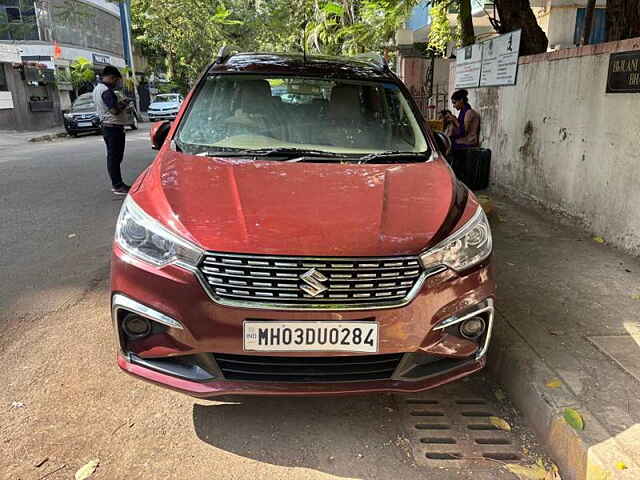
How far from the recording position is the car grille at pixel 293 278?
2232mm

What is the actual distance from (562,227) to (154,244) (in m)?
4.87

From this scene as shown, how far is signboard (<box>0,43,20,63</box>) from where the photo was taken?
22.9 metres

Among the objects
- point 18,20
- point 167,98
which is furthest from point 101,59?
point 18,20

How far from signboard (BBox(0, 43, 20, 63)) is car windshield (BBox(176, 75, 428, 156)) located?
2400 centimetres

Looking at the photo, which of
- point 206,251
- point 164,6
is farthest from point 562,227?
point 164,6

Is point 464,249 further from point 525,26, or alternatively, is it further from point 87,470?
point 525,26

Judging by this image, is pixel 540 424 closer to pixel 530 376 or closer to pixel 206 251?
pixel 530 376

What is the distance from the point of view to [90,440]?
2578mm

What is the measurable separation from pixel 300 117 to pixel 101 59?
3388cm

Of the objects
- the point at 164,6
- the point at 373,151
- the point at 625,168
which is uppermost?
the point at 164,6

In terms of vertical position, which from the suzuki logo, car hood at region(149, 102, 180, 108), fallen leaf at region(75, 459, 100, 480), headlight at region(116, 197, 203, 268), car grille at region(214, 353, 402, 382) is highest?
headlight at region(116, 197, 203, 268)

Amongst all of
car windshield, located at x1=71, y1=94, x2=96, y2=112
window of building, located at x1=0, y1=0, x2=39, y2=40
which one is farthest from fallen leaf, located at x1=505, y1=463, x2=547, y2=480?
window of building, located at x1=0, y1=0, x2=39, y2=40

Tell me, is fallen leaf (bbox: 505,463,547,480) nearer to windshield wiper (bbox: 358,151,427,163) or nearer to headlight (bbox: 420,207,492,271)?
headlight (bbox: 420,207,492,271)

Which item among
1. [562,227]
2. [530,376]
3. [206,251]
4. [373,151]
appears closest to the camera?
[206,251]
